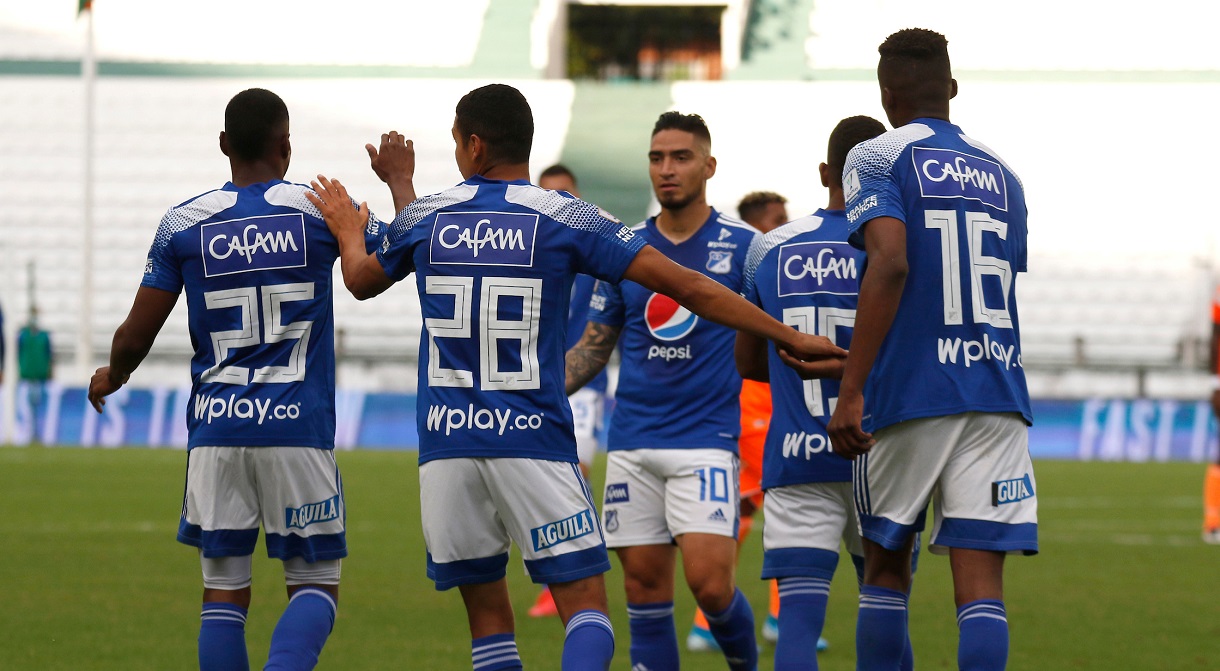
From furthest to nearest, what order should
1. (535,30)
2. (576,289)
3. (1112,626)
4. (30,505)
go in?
1. (535,30)
2. (30,505)
3. (576,289)
4. (1112,626)

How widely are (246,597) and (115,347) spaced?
3.10ft

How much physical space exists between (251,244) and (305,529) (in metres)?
0.94

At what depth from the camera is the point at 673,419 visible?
6203 millimetres

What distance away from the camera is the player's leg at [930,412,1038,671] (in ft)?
14.3

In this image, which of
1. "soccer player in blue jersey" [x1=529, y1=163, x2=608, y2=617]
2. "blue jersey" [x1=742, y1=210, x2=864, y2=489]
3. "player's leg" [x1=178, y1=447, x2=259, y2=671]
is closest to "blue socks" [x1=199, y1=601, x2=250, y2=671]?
"player's leg" [x1=178, y1=447, x2=259, y2=671]

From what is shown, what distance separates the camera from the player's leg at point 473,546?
4.55 metres

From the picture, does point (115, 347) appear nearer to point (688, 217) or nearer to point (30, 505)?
point (688, 217)

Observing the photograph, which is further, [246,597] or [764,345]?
[764,345]

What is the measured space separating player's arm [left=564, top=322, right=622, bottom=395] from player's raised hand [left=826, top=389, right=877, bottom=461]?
2.17 meters

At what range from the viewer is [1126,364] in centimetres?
2619

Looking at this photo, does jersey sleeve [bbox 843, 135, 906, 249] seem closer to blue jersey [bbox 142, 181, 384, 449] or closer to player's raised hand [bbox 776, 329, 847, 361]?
player's raised hand [bbox 776, 329, 847, 361]

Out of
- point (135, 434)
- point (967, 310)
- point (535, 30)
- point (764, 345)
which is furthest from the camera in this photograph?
point (535, 30)

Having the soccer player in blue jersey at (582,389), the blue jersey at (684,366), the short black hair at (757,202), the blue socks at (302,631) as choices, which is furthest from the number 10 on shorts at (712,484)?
the short black hair at (757,202)

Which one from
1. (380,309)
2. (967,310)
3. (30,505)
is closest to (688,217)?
(967,310)
